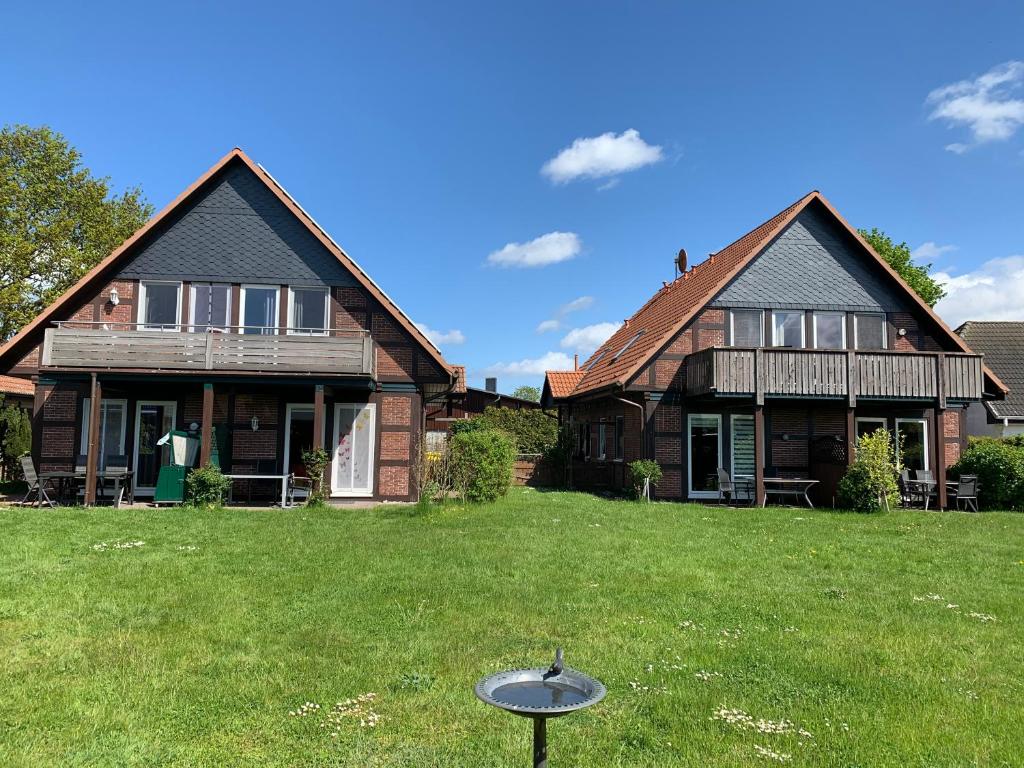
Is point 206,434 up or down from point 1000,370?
down

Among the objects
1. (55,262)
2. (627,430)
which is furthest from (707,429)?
(55,262)

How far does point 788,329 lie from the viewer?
19781 millimetres

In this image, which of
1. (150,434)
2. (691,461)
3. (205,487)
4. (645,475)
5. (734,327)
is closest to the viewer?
(205,487)

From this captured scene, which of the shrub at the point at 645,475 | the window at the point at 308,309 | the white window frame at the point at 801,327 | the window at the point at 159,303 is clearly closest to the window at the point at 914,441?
the white window frame at the point at 801,327

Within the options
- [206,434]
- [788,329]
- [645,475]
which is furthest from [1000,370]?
[206,434]

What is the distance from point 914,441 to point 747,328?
18.7ft

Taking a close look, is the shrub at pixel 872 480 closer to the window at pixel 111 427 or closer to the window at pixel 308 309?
the window at pixel 308 309

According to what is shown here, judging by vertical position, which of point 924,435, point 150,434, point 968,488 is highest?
point 924,435

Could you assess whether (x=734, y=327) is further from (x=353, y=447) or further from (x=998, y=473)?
(x=353, y=447)

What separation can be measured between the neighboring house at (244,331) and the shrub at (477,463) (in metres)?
1.72

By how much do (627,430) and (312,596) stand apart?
1460 cm

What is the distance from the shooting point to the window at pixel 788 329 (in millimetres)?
19672

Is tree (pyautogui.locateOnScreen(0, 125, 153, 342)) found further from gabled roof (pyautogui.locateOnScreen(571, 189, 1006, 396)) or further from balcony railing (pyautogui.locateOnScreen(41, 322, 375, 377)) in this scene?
gabled roof (pyautogui.locateOnScreen(571, 189, 1006, 396))

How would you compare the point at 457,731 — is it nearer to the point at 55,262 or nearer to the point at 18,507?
the point at 18,507
